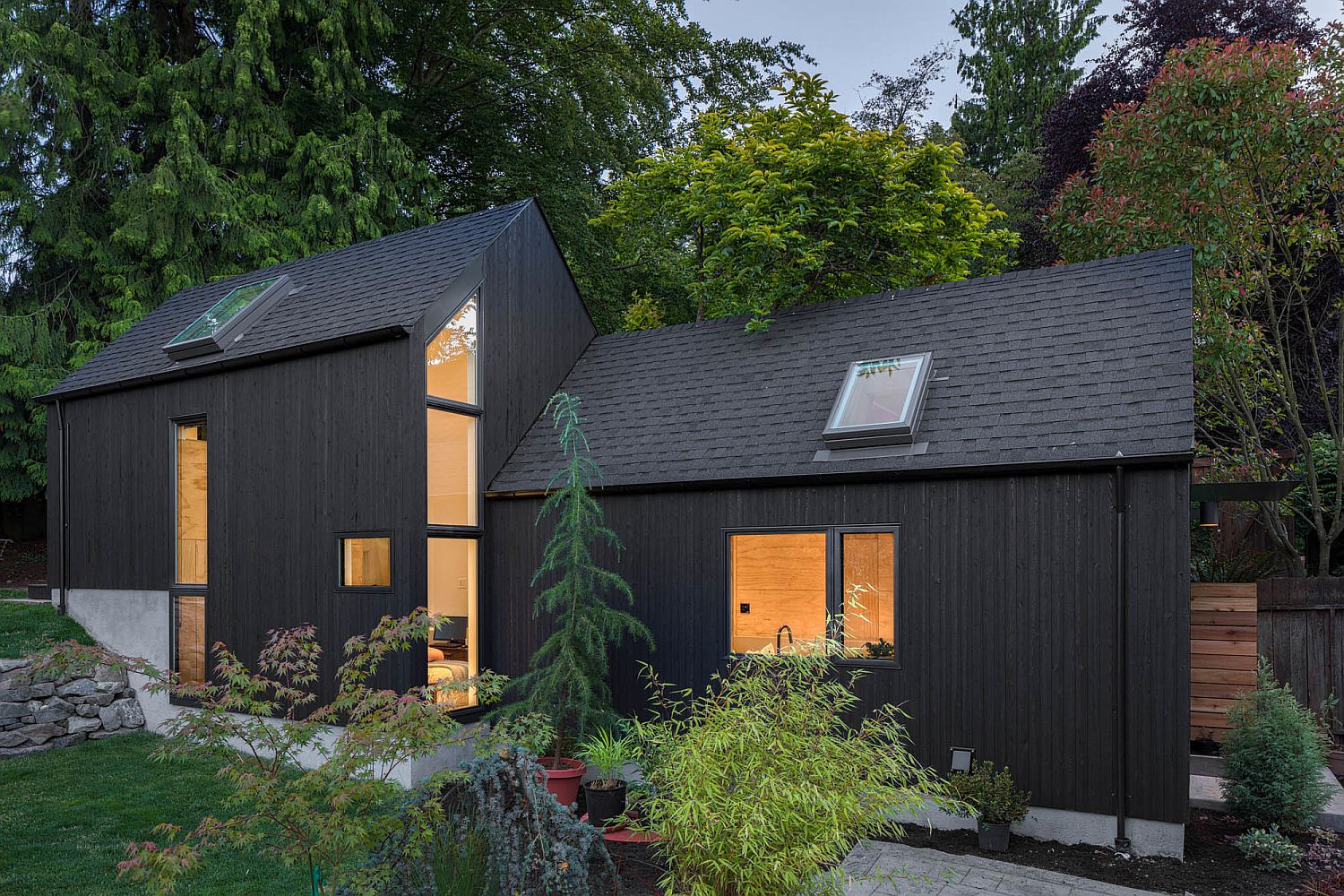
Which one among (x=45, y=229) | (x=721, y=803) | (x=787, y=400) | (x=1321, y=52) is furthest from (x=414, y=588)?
(x=45, y=229)

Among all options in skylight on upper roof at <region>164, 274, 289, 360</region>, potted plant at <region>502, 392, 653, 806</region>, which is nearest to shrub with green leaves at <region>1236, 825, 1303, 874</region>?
potted plant at <region>502, 392, 653, 806</region>

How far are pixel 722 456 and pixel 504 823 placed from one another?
423 cm

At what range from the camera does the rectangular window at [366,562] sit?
305 inches

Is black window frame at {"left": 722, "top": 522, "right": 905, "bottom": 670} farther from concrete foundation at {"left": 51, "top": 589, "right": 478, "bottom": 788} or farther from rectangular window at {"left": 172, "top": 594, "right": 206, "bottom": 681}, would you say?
concrete foundation at {"left": 51, "top": 589, "right": 478, "bottom": 788}

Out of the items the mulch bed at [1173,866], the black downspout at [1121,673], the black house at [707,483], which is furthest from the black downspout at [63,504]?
the black downspout at [1121,673]

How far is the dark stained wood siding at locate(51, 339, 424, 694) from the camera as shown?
771 cm

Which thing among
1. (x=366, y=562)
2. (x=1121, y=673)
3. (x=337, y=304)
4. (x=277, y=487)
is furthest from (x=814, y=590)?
(x=337, y=304)

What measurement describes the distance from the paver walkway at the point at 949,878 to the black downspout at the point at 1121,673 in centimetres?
68

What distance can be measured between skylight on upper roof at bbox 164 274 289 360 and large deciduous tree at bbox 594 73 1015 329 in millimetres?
5646

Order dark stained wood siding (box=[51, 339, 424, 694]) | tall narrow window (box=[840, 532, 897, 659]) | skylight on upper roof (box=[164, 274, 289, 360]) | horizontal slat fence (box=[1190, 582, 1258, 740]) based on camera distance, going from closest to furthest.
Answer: tall narrow window (box=[840, 532, 897, 659])
horizontal slat fence (box=[1190, 582, 1258, 740])
dark stained wood siding (box=[51, 339, 424, 694])
skylight on upper roof (box=[164, 274, 289, 360])

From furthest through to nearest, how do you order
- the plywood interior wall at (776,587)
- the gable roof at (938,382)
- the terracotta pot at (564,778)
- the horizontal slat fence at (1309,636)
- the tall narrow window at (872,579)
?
the plywood interior wall at (776,587)
the horizontal slat fence at (1309,636)
the tall narrow window at (872,579)
the terracotta pot at (564,778)
the gable roof at (938,382)

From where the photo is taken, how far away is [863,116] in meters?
22.1

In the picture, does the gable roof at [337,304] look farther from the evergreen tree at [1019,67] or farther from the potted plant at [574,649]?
the evergreen tree at [1019,67]

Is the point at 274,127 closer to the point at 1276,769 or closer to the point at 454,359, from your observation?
the point at 454,359
